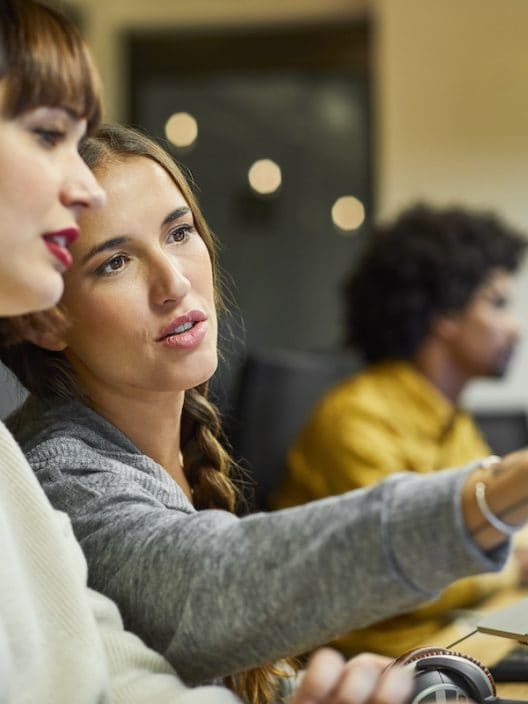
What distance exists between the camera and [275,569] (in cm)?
69

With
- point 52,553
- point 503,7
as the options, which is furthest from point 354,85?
point 52,553

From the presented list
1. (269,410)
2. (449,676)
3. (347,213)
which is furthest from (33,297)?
(347,213)

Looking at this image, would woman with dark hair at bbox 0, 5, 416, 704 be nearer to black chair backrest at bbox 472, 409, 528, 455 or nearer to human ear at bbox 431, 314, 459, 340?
A: human ear at bbox 431, 314, 459, 340

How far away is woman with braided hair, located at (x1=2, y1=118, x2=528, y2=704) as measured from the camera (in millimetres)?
646

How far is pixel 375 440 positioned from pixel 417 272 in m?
0.68

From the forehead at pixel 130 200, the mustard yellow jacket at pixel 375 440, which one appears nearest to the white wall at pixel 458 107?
the mustard yellow jacket at pixel 375 440

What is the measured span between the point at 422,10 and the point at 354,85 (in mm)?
441

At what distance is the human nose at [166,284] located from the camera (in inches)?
35.1

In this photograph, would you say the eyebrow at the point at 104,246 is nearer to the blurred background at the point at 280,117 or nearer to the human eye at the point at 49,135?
the human eye at the point at 49,135

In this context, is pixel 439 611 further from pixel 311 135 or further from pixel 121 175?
pixel 311 135

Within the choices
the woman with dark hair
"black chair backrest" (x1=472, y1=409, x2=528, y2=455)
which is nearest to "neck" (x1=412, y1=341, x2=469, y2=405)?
"black chair backrest" (x1=472, y1=409, x2=528, y2=455)

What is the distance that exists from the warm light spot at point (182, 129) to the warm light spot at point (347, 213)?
2.06ft

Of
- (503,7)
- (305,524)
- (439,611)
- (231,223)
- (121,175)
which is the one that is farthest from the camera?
(231,223)

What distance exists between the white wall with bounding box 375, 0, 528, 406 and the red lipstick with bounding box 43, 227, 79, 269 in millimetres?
3644
